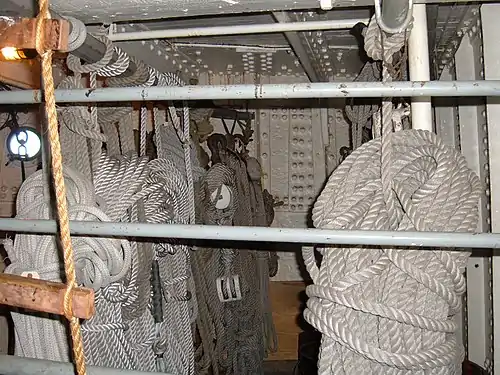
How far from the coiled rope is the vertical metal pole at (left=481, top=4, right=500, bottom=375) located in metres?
0.55

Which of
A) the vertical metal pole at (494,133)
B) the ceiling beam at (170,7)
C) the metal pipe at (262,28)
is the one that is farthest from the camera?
the vertical metal pole at (494,133)

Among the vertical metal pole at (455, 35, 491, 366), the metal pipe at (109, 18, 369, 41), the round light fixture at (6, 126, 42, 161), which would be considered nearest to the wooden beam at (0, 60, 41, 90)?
the metal pipe at (109, 18, 369, 41)

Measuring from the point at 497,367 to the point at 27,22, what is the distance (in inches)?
60.6

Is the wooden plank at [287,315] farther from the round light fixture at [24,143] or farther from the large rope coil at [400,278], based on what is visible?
the large rope coil at [400,278]

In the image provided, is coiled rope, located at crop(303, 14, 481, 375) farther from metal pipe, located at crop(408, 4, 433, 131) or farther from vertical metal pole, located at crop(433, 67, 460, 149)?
vertical metal pole, located at crop(433, 67, 460, 149)

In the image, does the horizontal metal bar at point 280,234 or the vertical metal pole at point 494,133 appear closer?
the horizontal metal bar at point 280,234

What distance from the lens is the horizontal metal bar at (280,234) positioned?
2.48ft

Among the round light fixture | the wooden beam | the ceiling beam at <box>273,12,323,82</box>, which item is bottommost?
the round light fixture

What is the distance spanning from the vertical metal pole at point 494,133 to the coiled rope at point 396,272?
0.55 metres

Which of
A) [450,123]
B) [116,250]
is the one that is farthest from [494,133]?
[116,250]

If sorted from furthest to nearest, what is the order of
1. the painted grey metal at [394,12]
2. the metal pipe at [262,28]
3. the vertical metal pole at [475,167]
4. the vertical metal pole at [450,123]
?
the vertical metal pole at [450,123] → the vertical metal pole at [475,167] → the metal pipe at [262,28] → the painted grey metal at [394,12]

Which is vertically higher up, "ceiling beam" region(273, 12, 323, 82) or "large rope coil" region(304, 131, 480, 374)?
"ceiling beam" region(273, 12, 323, 82)

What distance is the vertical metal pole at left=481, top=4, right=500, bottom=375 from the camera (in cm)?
142

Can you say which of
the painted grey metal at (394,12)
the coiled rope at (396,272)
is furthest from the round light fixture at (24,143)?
the painted grey metal at (394,12)
